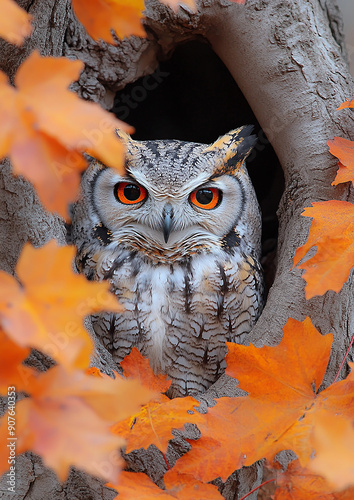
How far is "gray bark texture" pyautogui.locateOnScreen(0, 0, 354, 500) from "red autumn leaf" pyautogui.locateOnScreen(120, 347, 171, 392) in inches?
4.0

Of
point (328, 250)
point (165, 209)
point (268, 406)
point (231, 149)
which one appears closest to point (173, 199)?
point (165, 209)

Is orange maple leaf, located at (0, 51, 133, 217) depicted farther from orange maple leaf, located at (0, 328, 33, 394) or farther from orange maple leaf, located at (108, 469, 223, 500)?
orange maple leaf, located at (108, 469, 223, 500)

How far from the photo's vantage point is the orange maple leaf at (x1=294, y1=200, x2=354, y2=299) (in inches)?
36.0

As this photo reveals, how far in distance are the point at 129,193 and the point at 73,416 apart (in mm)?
1064

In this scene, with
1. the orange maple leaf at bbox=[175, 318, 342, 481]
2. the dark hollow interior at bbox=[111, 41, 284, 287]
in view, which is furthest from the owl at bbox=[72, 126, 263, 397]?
the orange maple leaf at bbox=[175, 318, 342, 481]

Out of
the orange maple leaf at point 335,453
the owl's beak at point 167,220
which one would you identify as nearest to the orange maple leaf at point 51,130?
the orange maple leaf at point 335,453

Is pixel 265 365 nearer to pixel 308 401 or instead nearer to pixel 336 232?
pixel 308 401

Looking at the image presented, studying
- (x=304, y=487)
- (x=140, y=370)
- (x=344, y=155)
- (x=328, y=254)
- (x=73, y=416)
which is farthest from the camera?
(x=344, y=155)

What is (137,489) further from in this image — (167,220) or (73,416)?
(167,220)

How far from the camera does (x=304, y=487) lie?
0.86m

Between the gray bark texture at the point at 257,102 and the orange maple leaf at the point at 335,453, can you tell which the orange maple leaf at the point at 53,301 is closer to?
the orange maple leaf at the point at 335,453

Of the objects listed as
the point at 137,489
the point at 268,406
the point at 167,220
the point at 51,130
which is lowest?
the point at 137,489

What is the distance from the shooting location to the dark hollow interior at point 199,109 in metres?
2.07

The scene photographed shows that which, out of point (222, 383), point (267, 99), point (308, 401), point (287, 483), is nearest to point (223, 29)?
point (267, 99)
